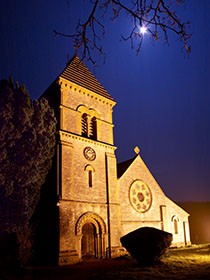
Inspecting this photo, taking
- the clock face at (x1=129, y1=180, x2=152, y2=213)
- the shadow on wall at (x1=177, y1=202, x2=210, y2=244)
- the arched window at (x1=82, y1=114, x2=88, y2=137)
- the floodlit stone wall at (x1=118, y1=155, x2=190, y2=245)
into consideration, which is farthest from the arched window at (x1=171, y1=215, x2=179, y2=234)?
the shadow on wall at (x1=177, y1=202, x2=210, y2=244)

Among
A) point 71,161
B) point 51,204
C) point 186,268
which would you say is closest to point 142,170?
point 71,161

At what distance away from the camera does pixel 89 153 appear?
21578mm

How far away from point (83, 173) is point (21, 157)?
5984mm

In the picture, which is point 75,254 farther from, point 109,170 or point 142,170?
point 142,170

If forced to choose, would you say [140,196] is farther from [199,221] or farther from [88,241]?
[199,221]

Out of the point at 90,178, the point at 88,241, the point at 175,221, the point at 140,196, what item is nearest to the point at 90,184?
the point at 90,178

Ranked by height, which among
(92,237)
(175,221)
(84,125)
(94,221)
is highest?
(84,125)

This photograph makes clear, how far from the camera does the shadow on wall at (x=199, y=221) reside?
43.8m

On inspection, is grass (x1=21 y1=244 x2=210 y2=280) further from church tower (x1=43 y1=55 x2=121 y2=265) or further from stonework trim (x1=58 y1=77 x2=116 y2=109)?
stonework trim (x1=58 y1=77 x2=116 y2=109)

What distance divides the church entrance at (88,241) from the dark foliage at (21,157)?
19.8ft

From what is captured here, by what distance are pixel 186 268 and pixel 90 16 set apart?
14186 mm

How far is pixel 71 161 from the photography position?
65.0ft

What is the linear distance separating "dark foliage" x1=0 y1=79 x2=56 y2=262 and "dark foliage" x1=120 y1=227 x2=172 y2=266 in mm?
6465

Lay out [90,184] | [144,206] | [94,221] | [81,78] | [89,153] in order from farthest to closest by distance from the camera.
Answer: [144,206], [81,78], [89,153], [90,184], [94,221]
